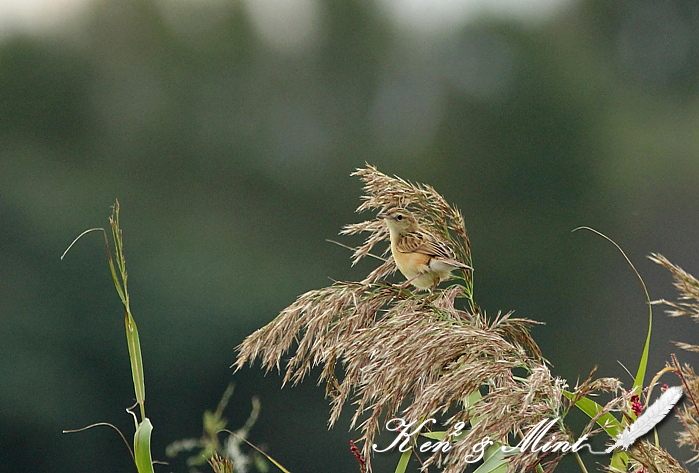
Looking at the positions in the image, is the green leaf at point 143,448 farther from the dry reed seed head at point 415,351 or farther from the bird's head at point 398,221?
the bird's head at point 398,221

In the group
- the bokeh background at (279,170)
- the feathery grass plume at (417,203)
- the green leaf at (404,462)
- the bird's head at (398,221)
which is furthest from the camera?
the bokeh background at (279,170)

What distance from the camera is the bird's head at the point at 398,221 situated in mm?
1495

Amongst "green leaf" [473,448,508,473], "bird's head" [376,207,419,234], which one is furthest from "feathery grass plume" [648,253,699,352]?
"bird's head" [376,207,419,234]

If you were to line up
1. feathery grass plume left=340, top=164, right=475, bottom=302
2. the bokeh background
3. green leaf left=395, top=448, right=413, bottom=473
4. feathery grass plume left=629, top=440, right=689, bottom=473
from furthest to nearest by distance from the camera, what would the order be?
1. the bokeh background
2. feathery grass plume left=340, top=164, right=475, bottom=302
3. green leaf left=395, top=448, right=413, bottom=473
4. feathery grass plume left=629, top=440, right=689, bottom=473

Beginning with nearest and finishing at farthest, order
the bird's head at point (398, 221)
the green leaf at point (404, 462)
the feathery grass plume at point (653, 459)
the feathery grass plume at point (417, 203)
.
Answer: the feathery grass plume at point (653, 459), the green leaf at point (404, 462), the feathery grass plume at point (417, 203), the bird's head at point (398, 221)

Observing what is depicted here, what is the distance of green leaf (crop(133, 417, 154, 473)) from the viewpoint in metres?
0.98

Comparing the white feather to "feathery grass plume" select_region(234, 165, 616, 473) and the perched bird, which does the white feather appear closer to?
"feathery grass plume" select_region(234, 165, 616, 473)

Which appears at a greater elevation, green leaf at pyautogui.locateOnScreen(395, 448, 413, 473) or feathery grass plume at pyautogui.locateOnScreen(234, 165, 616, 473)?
feathery grass plume at pyautogui.locateOnScreen(234, 165, 616, 473)

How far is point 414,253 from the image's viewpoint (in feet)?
5.32

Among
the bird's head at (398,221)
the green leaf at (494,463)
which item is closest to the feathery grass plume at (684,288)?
the green leaf at (494,463)

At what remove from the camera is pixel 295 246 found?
34.2 feet

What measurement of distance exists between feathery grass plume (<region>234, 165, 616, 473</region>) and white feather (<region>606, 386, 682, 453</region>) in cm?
7

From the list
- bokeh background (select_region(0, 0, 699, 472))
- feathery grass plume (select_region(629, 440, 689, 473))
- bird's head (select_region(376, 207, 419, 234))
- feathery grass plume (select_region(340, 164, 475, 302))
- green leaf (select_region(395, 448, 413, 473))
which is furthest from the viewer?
bokeh background (select_region(0, 0, 699, 472))

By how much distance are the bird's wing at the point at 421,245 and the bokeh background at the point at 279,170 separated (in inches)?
277
